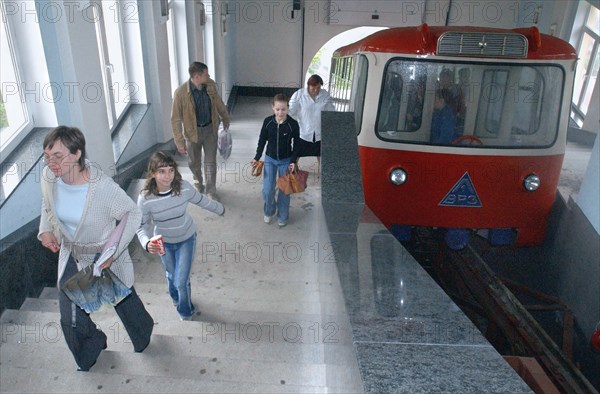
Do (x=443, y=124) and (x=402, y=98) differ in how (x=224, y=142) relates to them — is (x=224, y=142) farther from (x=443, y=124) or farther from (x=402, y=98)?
(x=443, y=124)

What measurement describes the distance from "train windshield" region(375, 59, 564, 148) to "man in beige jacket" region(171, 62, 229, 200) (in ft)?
6.50

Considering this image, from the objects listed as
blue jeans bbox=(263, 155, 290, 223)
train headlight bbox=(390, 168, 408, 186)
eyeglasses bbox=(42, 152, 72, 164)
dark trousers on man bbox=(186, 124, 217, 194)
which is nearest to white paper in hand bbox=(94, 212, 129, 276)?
eyeglasses bbox=(42, 152, 72, 164)

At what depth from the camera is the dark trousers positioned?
2.72m

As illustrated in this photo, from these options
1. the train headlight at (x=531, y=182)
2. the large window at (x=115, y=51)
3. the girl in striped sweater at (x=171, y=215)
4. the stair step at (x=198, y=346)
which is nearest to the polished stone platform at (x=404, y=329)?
the stair step at (x=198, y=346)

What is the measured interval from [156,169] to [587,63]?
36.0ft

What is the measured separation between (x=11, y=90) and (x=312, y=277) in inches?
123

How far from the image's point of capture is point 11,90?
161 inches

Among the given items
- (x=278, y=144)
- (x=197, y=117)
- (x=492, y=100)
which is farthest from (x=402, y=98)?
(x=197, y=117)

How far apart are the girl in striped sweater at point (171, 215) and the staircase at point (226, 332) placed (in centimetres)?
40

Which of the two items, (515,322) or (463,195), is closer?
(515,322)

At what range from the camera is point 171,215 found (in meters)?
3.30

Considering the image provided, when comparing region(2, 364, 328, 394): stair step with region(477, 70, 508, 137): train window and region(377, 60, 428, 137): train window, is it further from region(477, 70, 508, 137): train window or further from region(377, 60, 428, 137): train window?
region(477, 70, 508, 137): train window

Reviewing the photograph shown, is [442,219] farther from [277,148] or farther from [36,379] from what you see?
[36,379]

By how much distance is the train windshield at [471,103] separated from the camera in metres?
4.48
